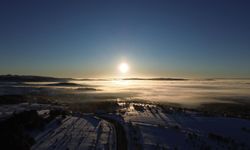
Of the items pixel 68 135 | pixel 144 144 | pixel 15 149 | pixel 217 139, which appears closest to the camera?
pixel 15 149

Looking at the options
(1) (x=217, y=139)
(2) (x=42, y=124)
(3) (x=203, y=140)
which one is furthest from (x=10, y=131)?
(1) (x=217, y=139)

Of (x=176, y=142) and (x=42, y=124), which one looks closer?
(x=176, y=142)

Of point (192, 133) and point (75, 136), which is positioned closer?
point (75, 136)

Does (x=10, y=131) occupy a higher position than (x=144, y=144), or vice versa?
(x=10, y=131)

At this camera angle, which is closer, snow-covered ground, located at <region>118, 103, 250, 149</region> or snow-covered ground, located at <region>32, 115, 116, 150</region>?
snow-covered ground, located at <region>32, 115, 116, 150</region>

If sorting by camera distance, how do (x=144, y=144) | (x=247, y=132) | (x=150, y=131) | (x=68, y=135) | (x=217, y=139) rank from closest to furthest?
(x=144, y=144) < (x=68, y=135) < (x=217, y=139) < (x=150, y=131) < (x=247, y=132)

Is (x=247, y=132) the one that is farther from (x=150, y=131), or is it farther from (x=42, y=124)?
(x=42, y=124)

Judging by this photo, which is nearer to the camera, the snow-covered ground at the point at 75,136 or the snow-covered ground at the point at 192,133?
the snow-covered ground at the point at 75,136

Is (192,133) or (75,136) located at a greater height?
(75,136)
